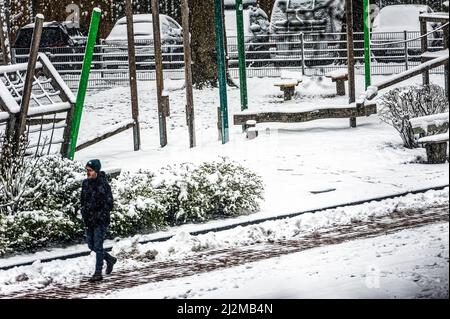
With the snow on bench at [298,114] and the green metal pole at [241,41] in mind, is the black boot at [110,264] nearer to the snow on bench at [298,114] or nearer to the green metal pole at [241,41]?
the snow on bench at [298,114]

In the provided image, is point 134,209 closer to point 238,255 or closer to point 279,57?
point 238,255

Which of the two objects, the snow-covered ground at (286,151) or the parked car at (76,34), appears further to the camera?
the parked car at (76,34)

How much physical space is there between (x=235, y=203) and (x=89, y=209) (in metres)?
2.86

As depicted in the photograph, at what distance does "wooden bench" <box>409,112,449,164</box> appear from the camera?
1536 cm

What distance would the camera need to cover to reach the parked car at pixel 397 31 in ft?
96.5

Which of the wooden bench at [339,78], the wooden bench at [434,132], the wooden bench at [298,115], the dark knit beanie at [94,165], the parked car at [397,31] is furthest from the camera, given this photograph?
the parked car at [397,31]

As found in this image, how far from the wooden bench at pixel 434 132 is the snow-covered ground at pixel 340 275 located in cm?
293

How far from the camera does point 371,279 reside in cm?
1030

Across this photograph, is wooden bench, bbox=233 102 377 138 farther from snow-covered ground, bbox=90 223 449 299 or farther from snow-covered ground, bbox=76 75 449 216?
snow-covered ground, bbox=90 223 449 299

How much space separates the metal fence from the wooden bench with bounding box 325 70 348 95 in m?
3.17

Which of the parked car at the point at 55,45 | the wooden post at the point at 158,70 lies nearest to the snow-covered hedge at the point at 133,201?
the wooden post at the point at 158,70

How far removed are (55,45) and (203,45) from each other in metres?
6.46
